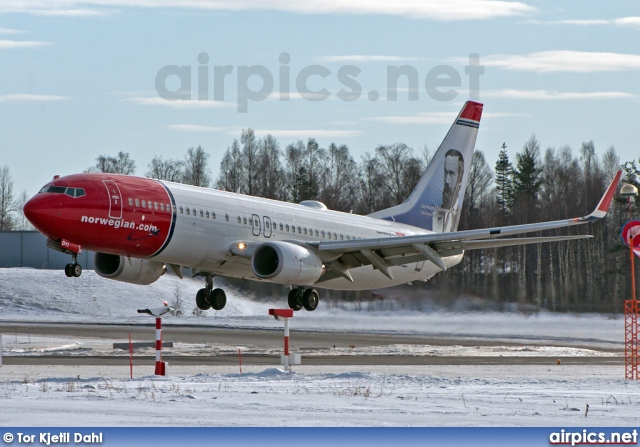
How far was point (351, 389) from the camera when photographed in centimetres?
2259

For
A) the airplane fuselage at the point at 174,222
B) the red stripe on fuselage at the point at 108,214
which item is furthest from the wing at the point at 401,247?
the red stripe on fuselage at the point at 108,214

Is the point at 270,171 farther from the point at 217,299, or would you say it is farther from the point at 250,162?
the point at 217,299

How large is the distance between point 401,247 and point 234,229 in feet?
21.6

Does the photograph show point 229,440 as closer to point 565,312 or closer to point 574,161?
point 565,312

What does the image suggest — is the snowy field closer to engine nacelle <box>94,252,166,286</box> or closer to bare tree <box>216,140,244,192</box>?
engine nacelle <box>94,252,166,286</box>

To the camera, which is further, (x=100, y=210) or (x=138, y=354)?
(x=138, y=354)

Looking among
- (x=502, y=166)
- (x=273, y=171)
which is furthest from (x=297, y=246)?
(x=502, y=166)

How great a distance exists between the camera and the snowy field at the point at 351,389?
57.6 feet

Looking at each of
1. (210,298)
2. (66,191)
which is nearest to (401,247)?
(210,298)

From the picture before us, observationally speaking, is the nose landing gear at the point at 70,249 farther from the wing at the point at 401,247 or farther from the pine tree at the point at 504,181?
the pine tree at the point at 504,181

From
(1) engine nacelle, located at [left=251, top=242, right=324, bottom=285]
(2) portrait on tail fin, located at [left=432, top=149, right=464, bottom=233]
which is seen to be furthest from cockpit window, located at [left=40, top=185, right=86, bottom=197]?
(2) portrait on tail fin, located at [left=432, top=149, right=464, bottom=233]

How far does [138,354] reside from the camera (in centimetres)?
3684

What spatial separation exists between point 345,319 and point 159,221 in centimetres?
1556

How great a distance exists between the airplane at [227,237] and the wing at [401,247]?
4 centimetres
